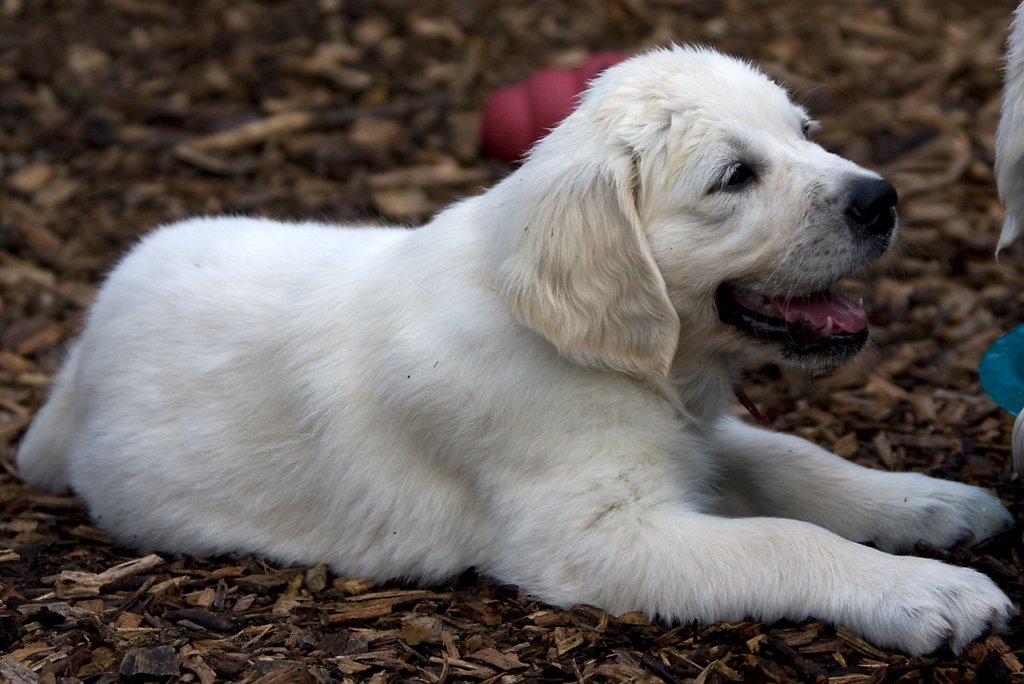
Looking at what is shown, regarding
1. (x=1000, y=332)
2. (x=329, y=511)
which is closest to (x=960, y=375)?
(x=1000, y=332)

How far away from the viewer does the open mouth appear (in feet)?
13.9

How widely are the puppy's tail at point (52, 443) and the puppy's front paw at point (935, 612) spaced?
10.5 ft

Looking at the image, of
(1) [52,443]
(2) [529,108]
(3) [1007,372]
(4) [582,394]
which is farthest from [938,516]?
(2) [529,108]

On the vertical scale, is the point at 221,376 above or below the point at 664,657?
above

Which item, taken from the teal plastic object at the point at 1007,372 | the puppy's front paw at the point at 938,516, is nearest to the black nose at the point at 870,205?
the teal plastic object at the point at 1007,372

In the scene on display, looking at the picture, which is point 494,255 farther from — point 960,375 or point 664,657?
point 960,375

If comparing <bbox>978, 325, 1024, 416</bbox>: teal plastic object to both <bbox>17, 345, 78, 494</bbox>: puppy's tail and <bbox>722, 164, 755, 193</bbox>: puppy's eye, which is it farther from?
<bbox>17, 345, 78, 494</bbox>: puppy's tail

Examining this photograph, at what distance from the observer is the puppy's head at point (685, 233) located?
4113 millimetres

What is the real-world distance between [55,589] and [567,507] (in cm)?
174

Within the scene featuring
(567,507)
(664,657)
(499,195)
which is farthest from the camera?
(499,195)

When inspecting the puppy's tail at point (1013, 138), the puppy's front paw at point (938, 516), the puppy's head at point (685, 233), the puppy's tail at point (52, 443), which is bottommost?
the puppy's tail at point (52, 443)

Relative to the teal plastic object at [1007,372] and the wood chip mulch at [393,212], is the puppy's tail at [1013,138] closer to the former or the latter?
the teal plastic object at [1007,372]

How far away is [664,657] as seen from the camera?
388cm

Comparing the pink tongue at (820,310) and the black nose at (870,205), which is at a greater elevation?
the black nose at (870,205)
